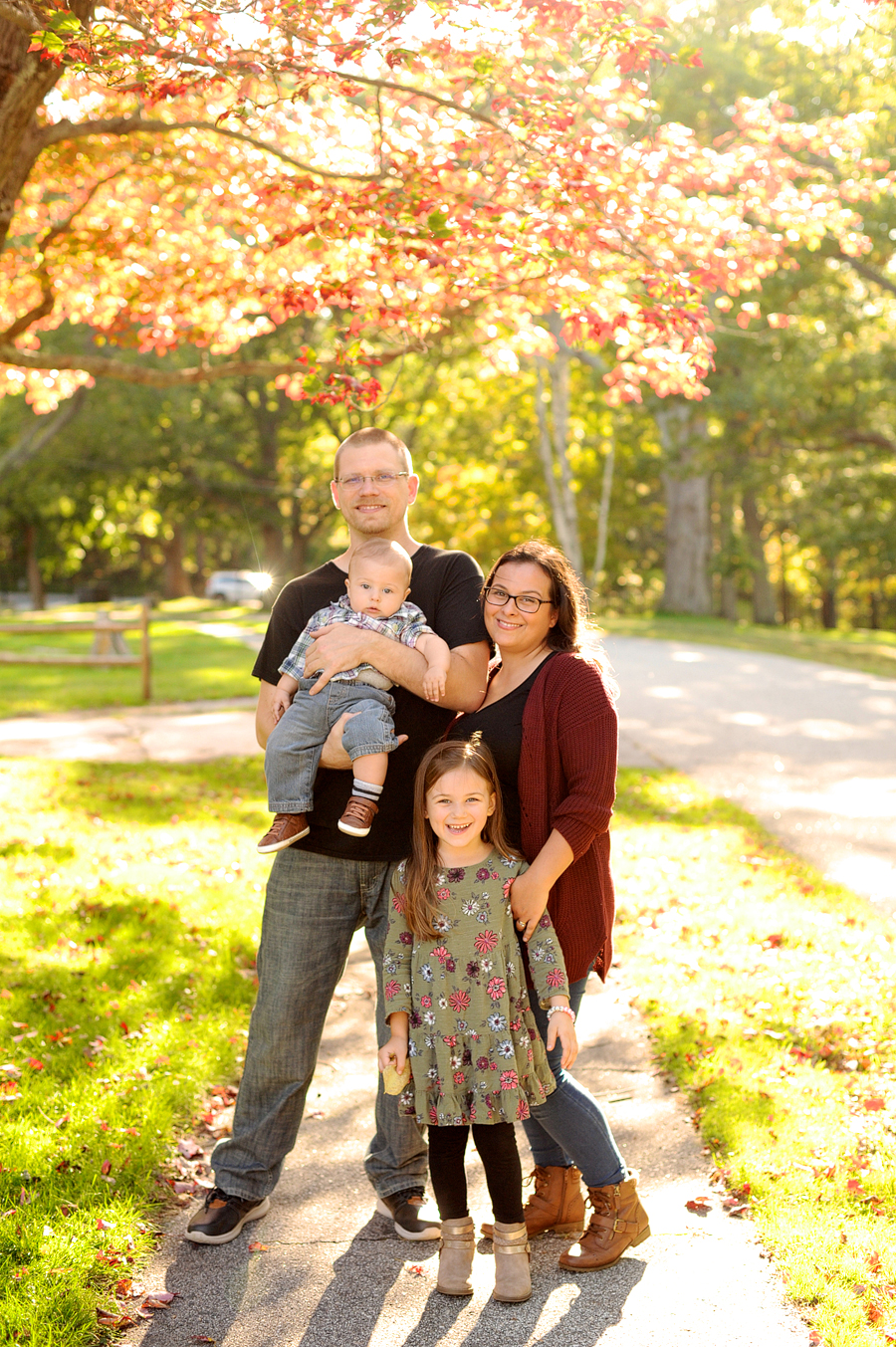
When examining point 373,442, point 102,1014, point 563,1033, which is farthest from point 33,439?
point 563,1033

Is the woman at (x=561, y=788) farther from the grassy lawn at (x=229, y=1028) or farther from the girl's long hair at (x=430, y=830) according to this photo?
the grassy lawn at (x=229, y=1028)

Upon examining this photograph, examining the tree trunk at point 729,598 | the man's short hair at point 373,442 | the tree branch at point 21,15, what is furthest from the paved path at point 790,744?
the tree trunk at point 729,598

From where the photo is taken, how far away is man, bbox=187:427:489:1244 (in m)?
3.15

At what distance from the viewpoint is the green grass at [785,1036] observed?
3.12 m

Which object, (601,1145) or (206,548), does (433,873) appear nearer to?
(601,1145)

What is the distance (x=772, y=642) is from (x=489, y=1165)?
1922 cm

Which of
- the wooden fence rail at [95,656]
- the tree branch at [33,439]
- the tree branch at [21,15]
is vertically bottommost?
the wooden fence rail at [95,656]

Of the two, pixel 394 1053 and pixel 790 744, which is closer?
pixel 394 1053

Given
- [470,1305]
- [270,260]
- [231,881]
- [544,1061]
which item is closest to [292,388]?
[270,260]

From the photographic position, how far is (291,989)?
10.7 ft

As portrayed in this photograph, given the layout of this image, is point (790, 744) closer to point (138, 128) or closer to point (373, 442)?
point (138, 128)

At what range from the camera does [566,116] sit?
475 centimetres

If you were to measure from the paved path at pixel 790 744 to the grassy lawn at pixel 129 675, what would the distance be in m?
5.97

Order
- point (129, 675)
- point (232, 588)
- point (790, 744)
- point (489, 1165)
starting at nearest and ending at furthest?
point (489, 1165) → point (790, 744) → point (129, 675) → point (232, 588)
